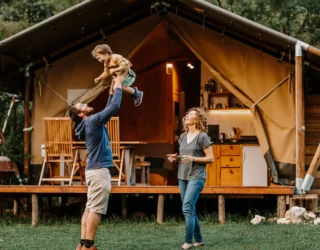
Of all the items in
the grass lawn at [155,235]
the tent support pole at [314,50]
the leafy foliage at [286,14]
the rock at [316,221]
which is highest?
the leafy foliage at [286,14]

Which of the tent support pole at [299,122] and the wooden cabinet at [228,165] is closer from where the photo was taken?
the tent support pole at [299,122]

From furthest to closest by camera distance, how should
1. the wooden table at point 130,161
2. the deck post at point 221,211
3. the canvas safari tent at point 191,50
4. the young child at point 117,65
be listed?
the wooden table at point 130,161, the canvas safari tent at point 191,50, the deck post at point 221,211, the young child at point 117,65

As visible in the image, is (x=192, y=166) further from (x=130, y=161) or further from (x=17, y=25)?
(x=17, y=25)

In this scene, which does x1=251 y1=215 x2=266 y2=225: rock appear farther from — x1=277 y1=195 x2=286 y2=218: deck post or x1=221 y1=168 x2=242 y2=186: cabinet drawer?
x1=221 y1=168 x2=242 y2=186: cabinet drawer

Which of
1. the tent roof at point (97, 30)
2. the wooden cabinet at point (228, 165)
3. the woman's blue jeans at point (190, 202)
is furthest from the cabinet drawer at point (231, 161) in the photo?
the woman's blue jeans at point (190, 202)

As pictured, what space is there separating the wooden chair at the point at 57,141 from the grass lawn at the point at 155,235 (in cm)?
94

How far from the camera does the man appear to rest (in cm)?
600

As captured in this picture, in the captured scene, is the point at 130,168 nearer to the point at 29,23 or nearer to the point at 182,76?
the point at 182,76

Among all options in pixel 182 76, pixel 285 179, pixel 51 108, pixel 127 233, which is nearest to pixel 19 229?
pixel 127 233

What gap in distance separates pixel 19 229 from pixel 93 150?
3088 mm

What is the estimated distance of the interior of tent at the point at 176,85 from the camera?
10.1m

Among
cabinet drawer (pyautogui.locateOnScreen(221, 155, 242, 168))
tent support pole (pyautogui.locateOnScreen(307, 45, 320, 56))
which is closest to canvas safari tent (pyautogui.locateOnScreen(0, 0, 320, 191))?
tent support pole (pyautogui.locateOnScreen(307, 45, 320, 56))

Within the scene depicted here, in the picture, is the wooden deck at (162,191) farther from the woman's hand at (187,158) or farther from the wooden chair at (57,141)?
the woman's hand at (187,158)

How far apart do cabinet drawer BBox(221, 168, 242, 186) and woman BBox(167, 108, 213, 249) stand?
4.74m
